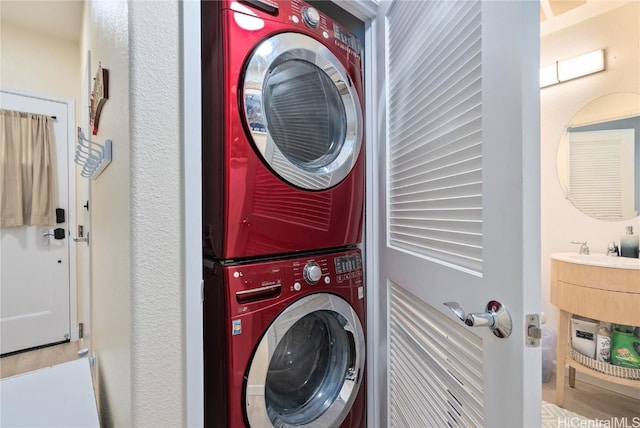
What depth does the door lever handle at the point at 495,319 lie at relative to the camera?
0.54 m

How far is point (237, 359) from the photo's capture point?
0.80 metres

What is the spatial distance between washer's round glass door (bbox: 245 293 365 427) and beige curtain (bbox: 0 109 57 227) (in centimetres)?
283

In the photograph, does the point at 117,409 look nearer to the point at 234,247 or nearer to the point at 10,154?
the point at 234,247

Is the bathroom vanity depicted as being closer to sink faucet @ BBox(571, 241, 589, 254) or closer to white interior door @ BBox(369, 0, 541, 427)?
sink faucet @ BBox(571, 241, 589, 254)

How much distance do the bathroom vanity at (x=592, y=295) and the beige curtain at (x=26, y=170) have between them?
405 cm

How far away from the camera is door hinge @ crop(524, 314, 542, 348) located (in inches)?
20.0

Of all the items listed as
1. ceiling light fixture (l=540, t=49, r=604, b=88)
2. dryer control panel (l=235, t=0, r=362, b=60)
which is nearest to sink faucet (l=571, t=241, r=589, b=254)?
ceiling light fixture (l=540, t=49, r=604, b=88)

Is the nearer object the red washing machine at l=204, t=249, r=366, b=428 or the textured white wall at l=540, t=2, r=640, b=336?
the red washing machine at l=204, t=249, r=366, b=428

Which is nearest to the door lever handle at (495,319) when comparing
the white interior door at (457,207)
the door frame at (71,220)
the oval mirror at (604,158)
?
the white interior door at (457,207)

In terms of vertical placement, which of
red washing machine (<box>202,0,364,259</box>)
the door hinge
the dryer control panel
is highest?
the dryer control panel

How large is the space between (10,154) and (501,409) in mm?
3625

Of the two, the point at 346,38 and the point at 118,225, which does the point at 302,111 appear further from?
the point at 118,225

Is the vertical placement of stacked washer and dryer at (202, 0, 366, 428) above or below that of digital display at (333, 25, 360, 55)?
below

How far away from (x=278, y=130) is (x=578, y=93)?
7.84ft
